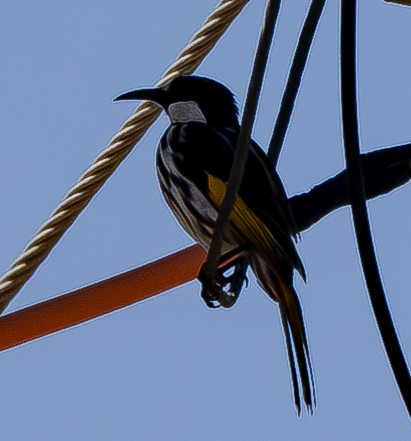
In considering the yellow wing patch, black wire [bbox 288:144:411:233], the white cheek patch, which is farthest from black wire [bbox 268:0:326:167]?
the white cheek patch

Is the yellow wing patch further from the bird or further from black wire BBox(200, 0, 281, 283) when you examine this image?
black wire BBox(200, 0, 281, 283)

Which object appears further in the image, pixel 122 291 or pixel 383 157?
pixel 122 291

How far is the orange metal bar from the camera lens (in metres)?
2.96

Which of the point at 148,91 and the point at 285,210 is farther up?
the point at 148,91

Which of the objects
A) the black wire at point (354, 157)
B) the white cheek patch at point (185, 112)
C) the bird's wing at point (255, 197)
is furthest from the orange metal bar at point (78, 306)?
the white cheek patch at point (185, 112)

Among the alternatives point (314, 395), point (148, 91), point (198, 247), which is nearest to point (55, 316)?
point (198, 247)

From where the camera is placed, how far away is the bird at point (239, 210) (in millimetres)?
3416

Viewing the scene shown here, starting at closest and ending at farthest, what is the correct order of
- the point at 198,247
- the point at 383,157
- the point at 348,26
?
1. the point at 348,26
2. the point at 383,157
3. the point at 198,247

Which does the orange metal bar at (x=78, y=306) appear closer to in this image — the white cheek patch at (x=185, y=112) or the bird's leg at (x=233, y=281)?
the bird's leg at (x=233, y=281)

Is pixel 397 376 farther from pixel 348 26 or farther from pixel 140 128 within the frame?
pixel 140 128

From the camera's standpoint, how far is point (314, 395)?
3363 mm

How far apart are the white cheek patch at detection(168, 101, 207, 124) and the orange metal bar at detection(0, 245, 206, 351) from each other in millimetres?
1432

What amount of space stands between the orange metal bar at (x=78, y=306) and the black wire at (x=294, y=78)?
0.45m

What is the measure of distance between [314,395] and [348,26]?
5.13 ft
